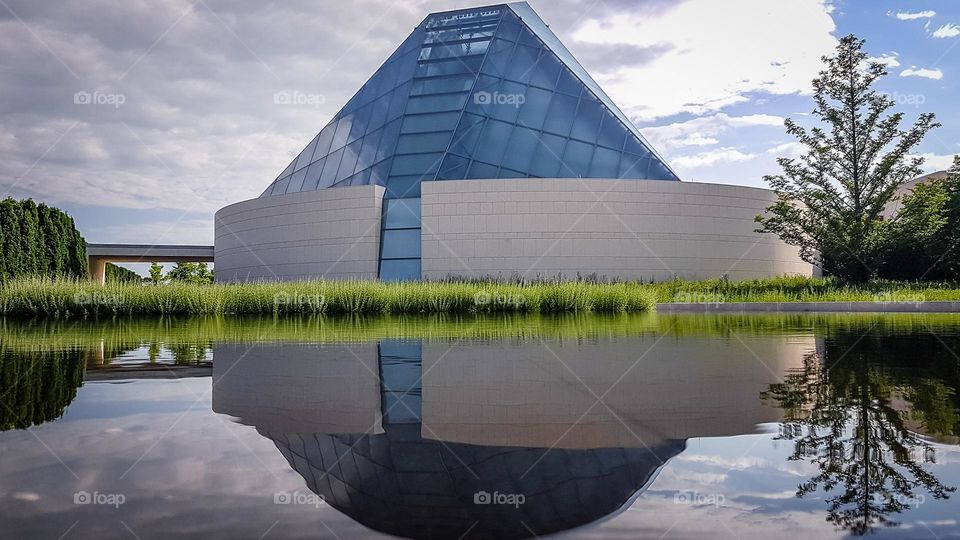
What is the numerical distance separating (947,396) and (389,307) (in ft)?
44.4

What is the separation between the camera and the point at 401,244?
32.1m

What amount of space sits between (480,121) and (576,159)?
5003mm

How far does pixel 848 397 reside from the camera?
401 cm

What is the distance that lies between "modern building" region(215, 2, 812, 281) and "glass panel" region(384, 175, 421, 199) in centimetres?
7

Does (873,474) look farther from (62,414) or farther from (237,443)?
(62,414)

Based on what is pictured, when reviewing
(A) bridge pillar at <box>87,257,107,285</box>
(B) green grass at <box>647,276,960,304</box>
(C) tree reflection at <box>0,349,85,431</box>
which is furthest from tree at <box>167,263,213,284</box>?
(C) tree reflection at <box>0,349,85,431</box>

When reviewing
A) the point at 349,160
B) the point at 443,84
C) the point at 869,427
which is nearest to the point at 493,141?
the point at 443,84

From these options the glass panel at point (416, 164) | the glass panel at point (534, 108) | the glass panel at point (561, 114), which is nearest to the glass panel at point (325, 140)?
the glass panel at point (416, 164)

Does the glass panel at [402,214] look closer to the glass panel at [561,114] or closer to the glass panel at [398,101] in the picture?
the glass panel at [398,101]

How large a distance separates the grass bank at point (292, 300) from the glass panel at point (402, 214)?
13.5 meters

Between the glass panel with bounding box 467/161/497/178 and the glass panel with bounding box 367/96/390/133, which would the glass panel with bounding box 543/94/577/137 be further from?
the glass panel with bounding box 367/96/390/133

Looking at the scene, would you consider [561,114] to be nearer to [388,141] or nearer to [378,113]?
[388,141]

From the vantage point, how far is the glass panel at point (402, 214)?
31869 millimetres

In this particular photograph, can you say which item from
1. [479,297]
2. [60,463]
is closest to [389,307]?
[479,297]
